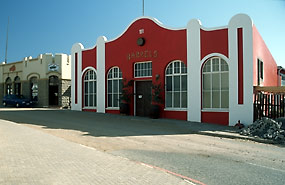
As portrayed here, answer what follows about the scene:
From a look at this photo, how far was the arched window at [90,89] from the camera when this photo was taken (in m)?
20.1

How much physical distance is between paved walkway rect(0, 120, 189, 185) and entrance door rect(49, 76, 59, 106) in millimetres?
20007

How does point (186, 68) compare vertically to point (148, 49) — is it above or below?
below

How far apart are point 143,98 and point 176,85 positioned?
101 inches

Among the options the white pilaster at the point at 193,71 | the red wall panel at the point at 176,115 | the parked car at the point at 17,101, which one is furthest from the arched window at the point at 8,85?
the white pilaster at the point at 193,71

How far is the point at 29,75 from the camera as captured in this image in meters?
29.0

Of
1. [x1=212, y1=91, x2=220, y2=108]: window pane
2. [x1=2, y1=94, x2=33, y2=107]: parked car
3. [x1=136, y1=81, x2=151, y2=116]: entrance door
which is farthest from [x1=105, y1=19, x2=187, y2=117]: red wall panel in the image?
[x1=2, y1=94, x2=33, y2=107]: parked car

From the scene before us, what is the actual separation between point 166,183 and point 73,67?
59.7ft

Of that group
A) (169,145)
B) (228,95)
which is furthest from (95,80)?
(169,145)

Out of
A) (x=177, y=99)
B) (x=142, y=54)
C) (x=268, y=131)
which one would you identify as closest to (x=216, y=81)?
(x=177, y=99)

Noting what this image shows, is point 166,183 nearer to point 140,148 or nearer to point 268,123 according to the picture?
point 140,148

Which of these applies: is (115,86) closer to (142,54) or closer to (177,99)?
(142,54)

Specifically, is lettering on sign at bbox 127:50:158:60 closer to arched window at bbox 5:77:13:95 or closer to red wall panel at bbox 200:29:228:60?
red wall panel at bbox 200:29:228:60

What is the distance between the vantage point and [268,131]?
10172mm

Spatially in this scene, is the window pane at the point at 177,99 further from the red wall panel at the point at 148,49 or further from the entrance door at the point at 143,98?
the entrance door at the point at 143,98
